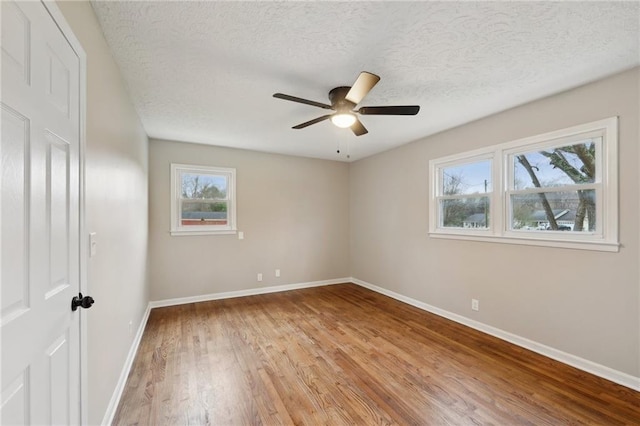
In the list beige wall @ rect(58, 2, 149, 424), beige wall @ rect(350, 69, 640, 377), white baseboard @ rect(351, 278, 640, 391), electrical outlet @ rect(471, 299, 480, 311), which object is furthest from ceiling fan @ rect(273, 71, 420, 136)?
white baseboard @ rect(351, 278, 640, 391)

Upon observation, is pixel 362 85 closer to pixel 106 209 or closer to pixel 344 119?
pixel 344 119

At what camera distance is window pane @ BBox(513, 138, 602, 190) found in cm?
249

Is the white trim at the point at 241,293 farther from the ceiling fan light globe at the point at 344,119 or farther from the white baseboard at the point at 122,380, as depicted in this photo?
the ceiling fan light globe at the point at 344,119

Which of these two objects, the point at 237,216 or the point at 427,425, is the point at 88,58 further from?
the point at 237,216

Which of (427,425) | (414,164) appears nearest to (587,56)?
(414,164)

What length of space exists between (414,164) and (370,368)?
2945 millimetres

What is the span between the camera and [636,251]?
217cm

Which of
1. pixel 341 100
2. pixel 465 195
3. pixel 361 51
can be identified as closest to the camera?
pixel 361 51

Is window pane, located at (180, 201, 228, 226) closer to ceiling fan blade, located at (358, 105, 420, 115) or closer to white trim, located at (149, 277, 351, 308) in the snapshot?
white trim, located at (149, 277, 351, 308)

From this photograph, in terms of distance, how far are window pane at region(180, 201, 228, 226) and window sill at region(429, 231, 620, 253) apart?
137 inches

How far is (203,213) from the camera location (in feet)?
14.6

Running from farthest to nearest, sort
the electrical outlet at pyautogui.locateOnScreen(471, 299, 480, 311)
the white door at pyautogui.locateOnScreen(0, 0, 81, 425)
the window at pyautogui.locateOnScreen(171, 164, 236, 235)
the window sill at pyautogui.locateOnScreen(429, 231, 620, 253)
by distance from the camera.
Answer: the window at pyautogui.locateOnScreen(171, 164, 236, 235), the electrical outlet at pyautogui.locateOnScreen(471, 299, 480, 311), the window sill at pyautogui.locateOnScreen(429, 231, 620, 253), the white door at pyautogui.locateOnScreen(0, 0, 81, 425)

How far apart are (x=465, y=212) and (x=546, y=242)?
1016 millimetres

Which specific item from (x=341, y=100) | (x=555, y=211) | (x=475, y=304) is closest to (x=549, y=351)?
(x=475, y=304)
